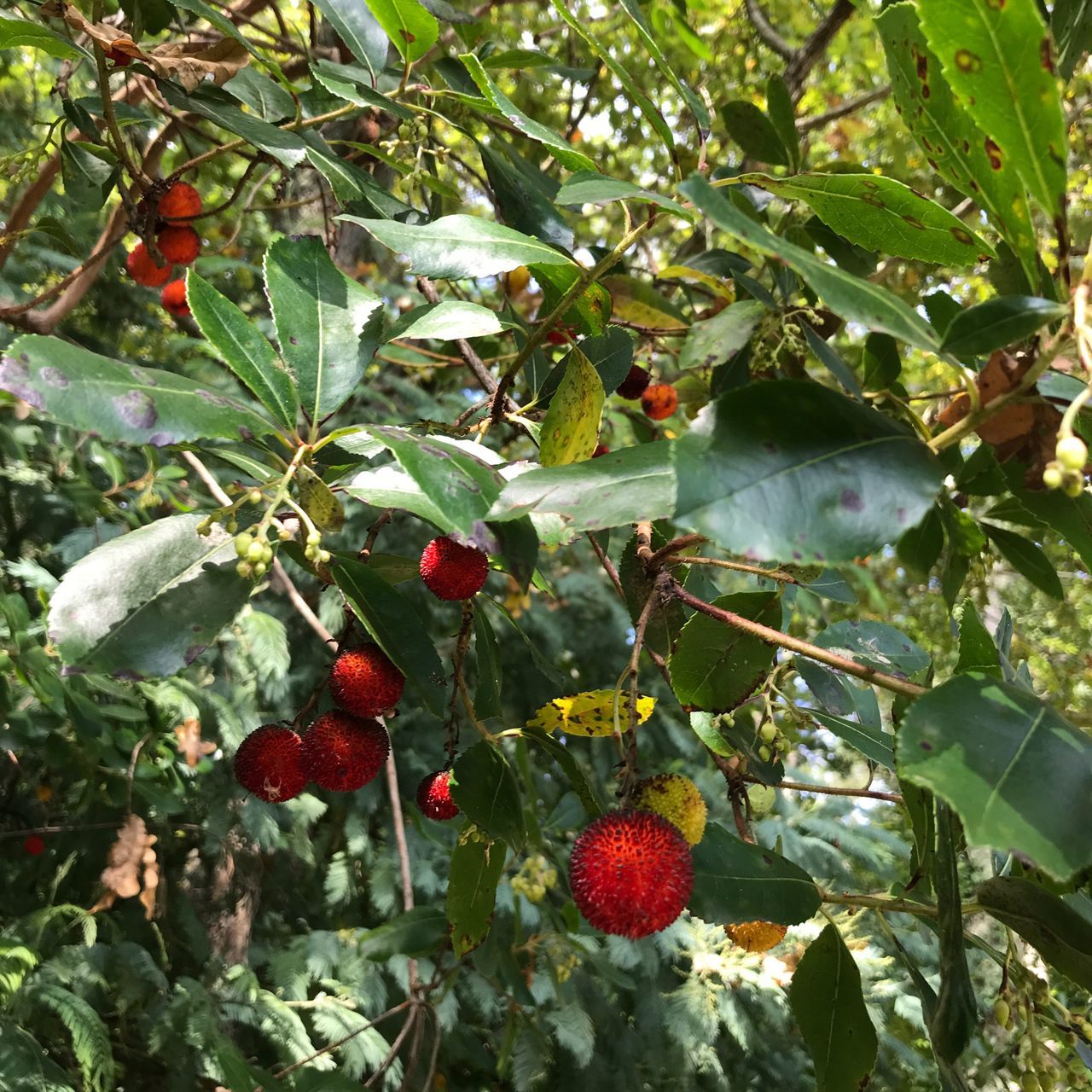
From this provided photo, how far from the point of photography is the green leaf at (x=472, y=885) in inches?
35.9

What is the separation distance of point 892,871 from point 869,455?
96.2 inches

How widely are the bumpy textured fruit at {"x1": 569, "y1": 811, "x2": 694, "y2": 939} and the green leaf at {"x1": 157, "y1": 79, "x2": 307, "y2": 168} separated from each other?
2.51ft

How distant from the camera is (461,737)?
2402 millimetres

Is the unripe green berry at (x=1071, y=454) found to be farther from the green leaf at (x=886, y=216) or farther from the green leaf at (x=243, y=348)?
the green leaf at (x=243, y=348)

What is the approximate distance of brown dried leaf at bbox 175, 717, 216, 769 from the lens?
195 cm

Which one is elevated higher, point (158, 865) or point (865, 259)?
point (865, 259)

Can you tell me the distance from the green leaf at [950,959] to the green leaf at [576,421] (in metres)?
0.43

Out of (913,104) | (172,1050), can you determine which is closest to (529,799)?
(913,104)

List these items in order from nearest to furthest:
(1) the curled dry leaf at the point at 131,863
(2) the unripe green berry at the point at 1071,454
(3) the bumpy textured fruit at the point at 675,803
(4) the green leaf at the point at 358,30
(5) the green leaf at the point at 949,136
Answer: (2) the unripe green berry at the point at 1071,454
(5) the green leaf at the point at 949,136
(3) the bumpy textured fruit at the point at 675,803
(4) the green leaf at the point at 358,30
(1) the curled dry leaf at the point at 131,863

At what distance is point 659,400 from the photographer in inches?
62.4

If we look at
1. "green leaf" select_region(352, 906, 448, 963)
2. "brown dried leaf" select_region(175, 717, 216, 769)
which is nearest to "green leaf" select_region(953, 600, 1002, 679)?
"green leaf" select_region(352, 906, 448, 963)

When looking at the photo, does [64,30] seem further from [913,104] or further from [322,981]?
[322,981]

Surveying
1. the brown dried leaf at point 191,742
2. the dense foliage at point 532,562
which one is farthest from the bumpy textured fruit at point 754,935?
the brown dried leaf at point 191,742

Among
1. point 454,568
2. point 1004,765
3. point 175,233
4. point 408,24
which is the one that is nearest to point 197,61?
point 408,24
